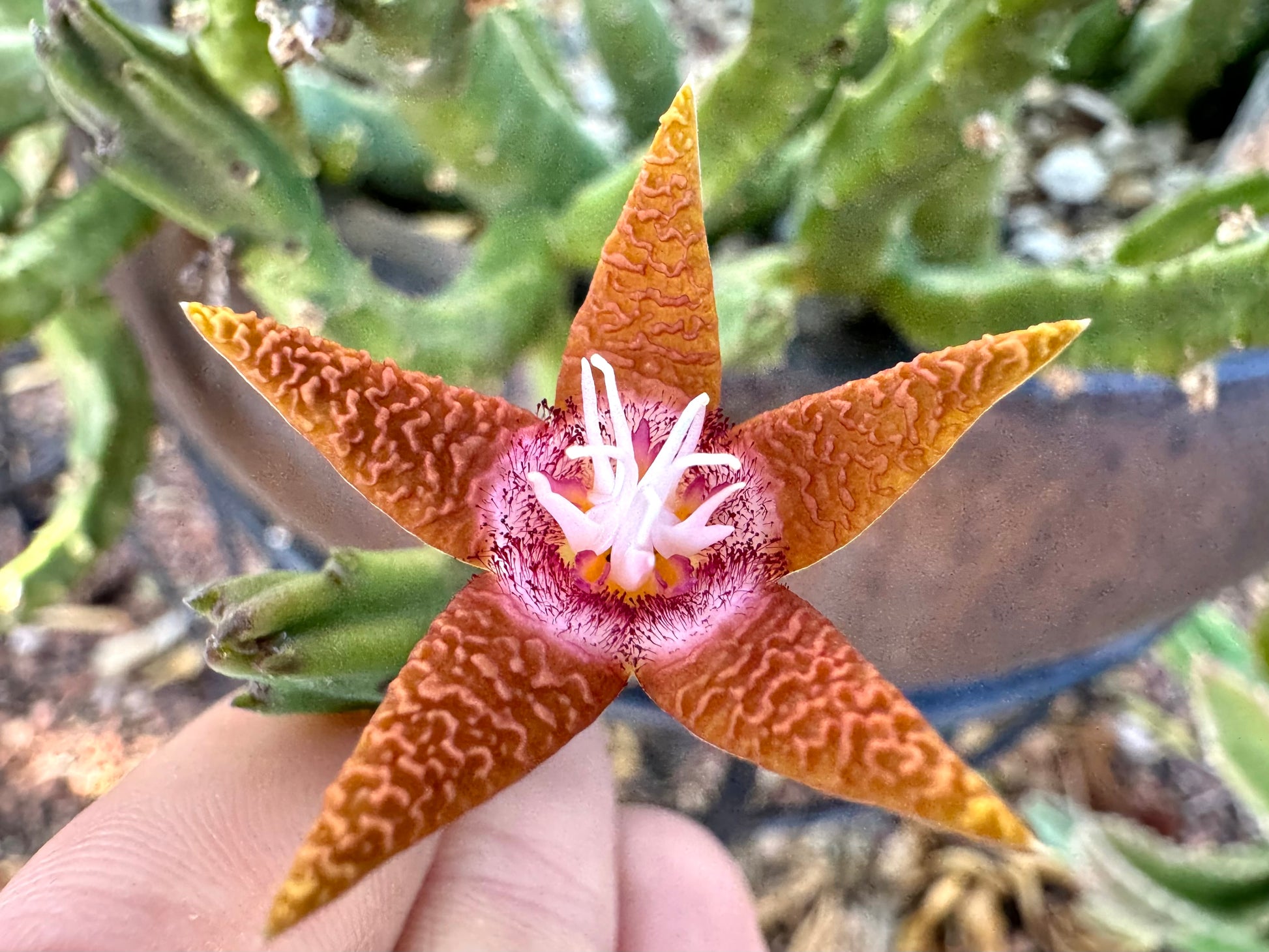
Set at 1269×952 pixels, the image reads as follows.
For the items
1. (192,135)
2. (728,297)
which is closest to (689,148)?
(728,297)

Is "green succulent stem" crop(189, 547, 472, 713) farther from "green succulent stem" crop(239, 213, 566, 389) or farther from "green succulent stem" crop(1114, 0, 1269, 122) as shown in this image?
"green succulent stem" crop(1114, 0, 1269, 122)

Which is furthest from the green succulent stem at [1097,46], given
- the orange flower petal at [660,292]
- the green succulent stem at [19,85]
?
the green succulent stem at [19,85]

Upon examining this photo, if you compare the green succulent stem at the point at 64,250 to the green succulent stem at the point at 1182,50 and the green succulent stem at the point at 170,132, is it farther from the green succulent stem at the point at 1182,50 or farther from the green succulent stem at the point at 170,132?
the green succulent stem at the point at 1182,50

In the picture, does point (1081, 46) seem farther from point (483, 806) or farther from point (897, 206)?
point (483, 806)

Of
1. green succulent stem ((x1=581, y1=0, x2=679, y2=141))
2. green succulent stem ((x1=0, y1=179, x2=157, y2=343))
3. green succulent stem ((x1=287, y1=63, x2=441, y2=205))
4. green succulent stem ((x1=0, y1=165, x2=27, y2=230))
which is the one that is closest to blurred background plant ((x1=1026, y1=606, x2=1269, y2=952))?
green succulent stem ((x1=581, y1=0, x2=679, y2=141))

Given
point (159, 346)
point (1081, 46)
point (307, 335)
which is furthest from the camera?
point (1081, 46)

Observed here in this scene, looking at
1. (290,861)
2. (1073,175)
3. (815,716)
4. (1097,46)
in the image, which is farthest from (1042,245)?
(290,861)
